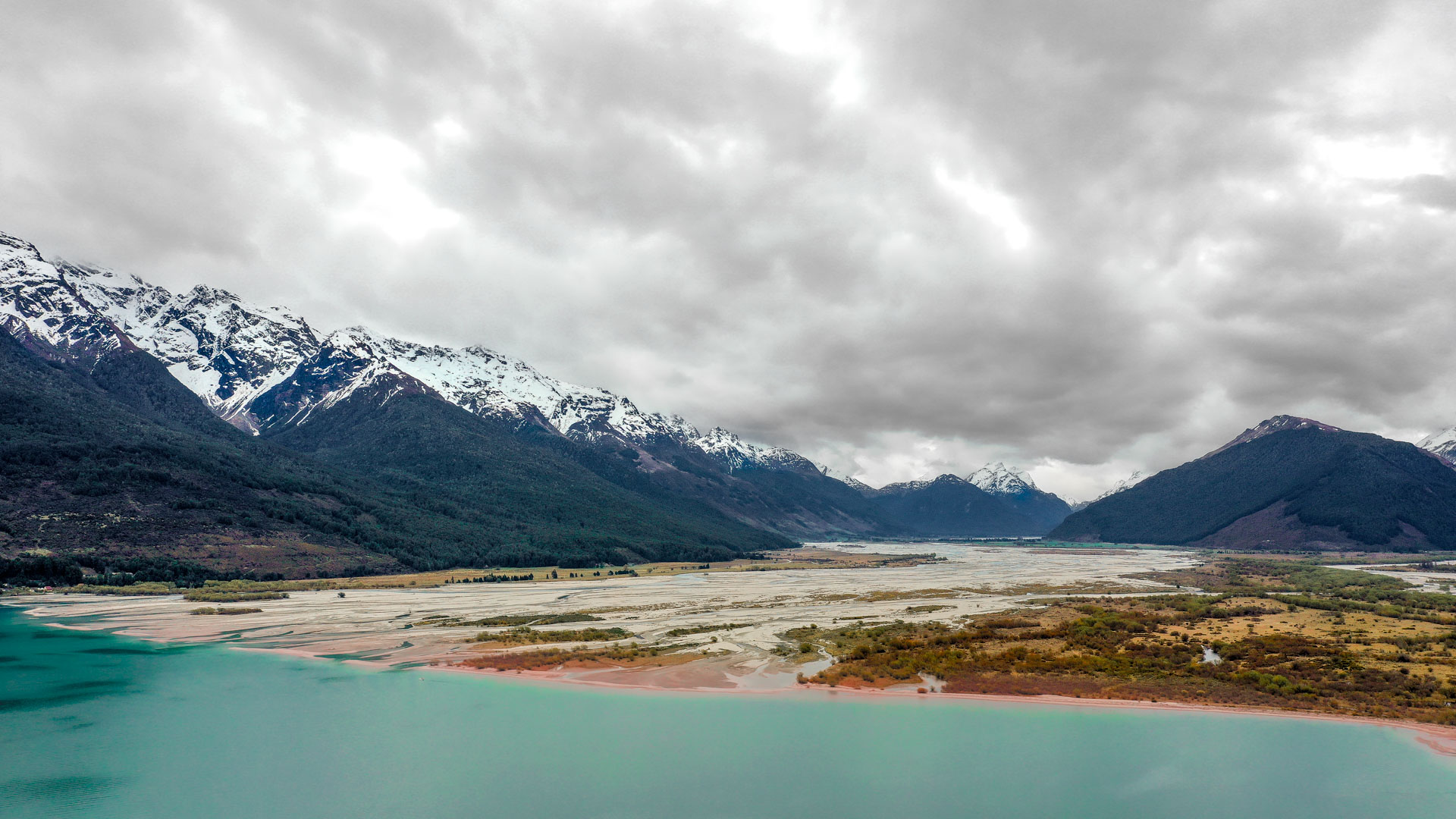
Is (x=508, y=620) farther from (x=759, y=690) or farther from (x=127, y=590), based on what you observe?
(x=127, y=590)

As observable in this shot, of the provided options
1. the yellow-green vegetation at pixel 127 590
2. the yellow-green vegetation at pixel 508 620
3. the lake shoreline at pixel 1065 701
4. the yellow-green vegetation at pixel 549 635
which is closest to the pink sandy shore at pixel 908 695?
the lake shoreline at pixel 1065 701

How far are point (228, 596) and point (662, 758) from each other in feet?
351

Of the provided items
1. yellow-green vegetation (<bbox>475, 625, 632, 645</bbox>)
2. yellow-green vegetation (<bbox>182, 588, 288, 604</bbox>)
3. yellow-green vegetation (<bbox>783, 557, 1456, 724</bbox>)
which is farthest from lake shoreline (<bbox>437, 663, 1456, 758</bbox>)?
yellow-green vegetation (<bbox>182, 588, 288, 604</bbox>)

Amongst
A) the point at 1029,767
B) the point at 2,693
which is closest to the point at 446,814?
the point at 1029,767

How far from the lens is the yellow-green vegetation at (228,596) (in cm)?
11006

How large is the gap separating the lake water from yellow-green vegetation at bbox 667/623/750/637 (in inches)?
958

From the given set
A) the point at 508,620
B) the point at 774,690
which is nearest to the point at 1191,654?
the point at 774,690

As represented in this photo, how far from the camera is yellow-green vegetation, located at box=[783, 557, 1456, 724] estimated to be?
46750 mm

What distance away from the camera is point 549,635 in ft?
250

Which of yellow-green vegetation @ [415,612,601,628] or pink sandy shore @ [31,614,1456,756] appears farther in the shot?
yellow-green vegetation @ [415,612,601,628]

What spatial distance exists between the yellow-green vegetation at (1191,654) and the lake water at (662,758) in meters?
4.61

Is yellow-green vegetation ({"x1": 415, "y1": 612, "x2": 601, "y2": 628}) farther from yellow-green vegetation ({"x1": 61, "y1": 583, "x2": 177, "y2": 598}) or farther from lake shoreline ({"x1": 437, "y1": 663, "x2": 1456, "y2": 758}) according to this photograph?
yellow-green vegetation ({"x1": 61, "y1": 583, "x2": 177, "y2": 598})

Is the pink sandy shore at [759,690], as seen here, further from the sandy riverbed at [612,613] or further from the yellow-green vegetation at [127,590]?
the yellow-green vegetation at [127,590]

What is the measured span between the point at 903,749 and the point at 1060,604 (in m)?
69.6
